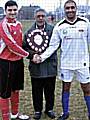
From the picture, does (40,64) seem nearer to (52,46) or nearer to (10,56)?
(52,46)

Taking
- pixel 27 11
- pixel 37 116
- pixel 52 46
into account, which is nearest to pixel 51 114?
pixel 37 116

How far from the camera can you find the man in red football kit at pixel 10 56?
4363 millimetres

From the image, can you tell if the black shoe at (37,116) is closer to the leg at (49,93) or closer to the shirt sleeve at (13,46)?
the leg at (49,93)

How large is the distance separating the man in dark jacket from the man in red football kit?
194mm

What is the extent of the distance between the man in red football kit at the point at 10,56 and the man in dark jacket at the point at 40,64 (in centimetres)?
19

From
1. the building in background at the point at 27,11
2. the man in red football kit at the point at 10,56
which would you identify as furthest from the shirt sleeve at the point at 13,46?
the building in background at the point at 27,11

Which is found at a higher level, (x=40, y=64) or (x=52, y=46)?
(x=52, y=46)

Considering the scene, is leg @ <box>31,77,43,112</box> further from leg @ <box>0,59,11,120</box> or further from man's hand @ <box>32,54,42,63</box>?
leg @ <box>0,59,11,120</box>

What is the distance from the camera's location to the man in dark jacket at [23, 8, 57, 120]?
4.68m

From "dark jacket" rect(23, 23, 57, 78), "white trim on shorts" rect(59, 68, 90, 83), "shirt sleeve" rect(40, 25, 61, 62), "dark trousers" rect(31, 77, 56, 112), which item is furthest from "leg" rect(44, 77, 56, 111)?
"shirt sleeve" rect(40, 25, 61, 62)

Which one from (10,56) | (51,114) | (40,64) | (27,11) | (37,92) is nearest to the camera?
(10,56)

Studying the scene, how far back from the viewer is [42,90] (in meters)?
5.00

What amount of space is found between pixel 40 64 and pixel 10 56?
19.4 inches

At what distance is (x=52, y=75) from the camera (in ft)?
15.9
